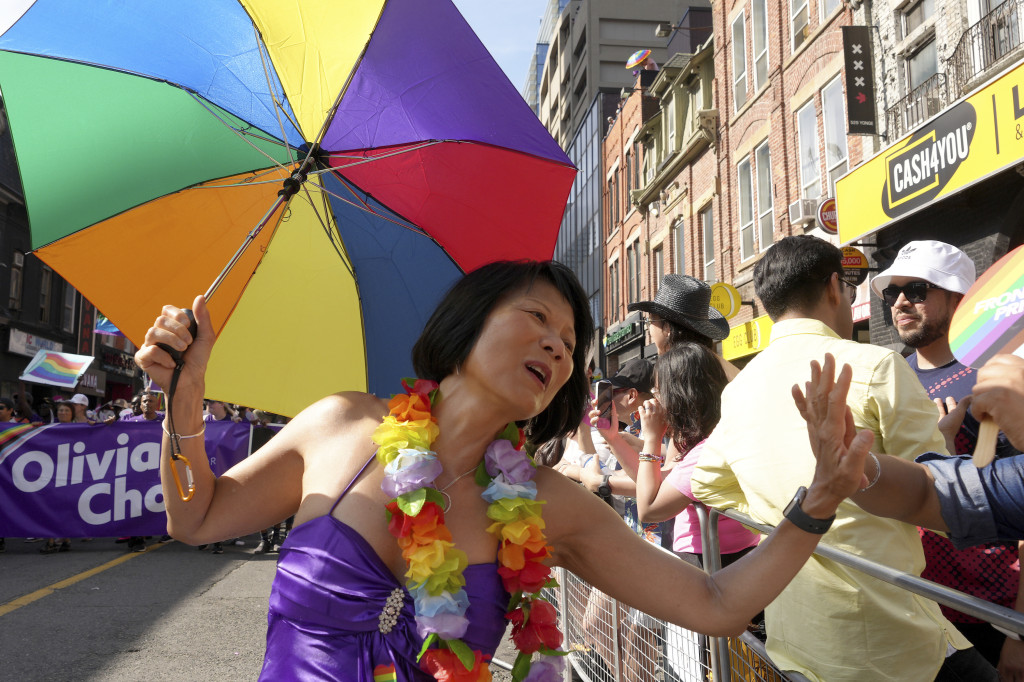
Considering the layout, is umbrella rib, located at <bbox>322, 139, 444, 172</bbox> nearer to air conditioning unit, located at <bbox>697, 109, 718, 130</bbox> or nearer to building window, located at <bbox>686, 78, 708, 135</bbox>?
air conditioning unit, located at <bbox>697, 109, 718, 130</bbox>

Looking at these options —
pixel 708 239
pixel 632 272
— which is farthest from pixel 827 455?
pixel 632 272

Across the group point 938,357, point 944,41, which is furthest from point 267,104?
point 944,41

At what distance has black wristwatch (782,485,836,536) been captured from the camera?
163 centimetres

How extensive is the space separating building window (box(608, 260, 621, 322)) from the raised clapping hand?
28773 mm

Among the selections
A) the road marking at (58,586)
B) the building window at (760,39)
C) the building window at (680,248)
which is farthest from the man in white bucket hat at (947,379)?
the building window at (680,248)

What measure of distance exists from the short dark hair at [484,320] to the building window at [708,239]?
61.0 feet

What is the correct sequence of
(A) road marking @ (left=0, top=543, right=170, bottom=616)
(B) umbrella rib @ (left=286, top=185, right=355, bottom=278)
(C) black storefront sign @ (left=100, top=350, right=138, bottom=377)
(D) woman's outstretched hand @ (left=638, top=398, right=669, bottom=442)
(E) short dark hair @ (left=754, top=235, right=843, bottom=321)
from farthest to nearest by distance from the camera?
(C) black storefront sign @ (left=100, top=350, right=138, bottom=377) < (A) road marking @ (left=0, top=543, right=170, bottom=616) < (D) woman's outstretched hand @ (left=638, top=398, right=669, bottom=442) < (B) umbrella rib @ (left=286, top=185, right=355, bottom=278) < (E) short dark hair @ (left=754, top=235, right=843, bottom=321)

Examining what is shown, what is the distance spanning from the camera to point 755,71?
17469 mm

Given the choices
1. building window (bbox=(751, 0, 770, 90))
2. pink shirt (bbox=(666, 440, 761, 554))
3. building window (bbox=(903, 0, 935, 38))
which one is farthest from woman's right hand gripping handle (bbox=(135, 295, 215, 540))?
building window (bbox=(751, 0, 770, 90))

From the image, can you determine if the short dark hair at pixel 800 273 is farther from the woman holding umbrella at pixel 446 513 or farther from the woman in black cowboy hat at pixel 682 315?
the woman in black cowboy hat at pixel 682 315

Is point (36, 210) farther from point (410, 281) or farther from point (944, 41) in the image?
point (944, 41)

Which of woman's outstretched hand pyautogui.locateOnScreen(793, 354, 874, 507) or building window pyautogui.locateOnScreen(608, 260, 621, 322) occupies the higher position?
building window pyautogui.locateOnScreen(608, 260, 621, 322)

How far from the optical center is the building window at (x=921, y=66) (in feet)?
36.8

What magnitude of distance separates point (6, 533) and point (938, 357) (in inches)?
391
